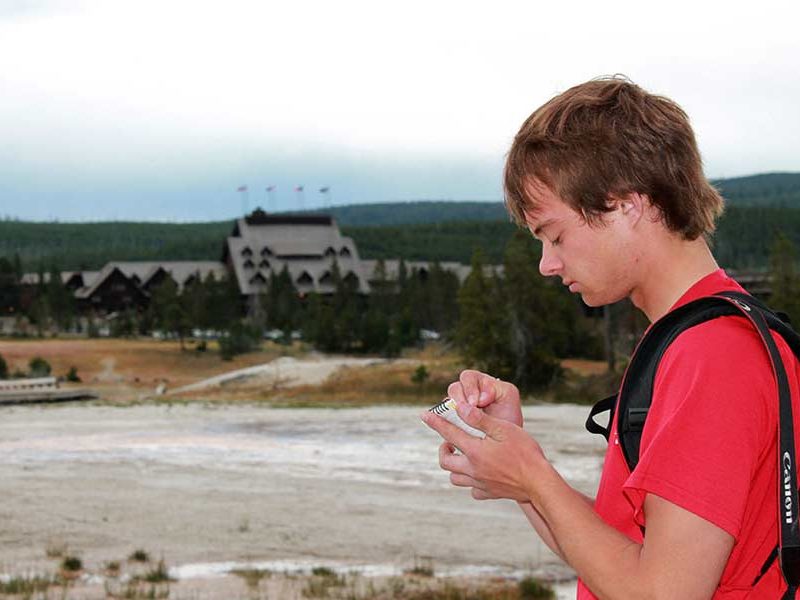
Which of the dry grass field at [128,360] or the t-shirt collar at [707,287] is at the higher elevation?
the t-shirt collar at [707,287]

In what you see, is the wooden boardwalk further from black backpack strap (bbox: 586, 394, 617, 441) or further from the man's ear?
the man's ear

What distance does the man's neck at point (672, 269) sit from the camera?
2080 millimetres

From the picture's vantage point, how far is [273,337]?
232 feet

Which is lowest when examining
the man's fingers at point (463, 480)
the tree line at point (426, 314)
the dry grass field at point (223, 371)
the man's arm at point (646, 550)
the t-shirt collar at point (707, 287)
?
the dry grass field at point (223, 371)

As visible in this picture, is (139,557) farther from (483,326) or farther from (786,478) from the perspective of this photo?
(483,326)

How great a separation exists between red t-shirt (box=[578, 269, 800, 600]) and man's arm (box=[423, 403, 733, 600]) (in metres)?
0.04

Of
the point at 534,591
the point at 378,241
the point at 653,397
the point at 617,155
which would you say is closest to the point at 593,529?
the point at 653,397

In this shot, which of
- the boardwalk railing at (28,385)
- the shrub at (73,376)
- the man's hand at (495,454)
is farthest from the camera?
the shrub at (73,376)

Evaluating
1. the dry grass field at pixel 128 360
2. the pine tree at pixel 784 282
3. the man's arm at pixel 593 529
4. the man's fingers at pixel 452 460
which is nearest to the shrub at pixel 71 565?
the man's fingers at pixel 452 460

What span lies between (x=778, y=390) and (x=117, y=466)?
898 inches

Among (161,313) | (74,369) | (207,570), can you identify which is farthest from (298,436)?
(161,313)

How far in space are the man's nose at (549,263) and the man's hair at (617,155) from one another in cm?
11

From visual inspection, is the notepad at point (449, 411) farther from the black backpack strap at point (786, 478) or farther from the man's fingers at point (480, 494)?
the black backpack strap at point (786, 478)

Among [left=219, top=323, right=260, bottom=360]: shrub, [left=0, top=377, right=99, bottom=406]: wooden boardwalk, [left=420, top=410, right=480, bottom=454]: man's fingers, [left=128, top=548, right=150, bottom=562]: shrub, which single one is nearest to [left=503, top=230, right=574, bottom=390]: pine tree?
[left=0, top=377, right=99, bottom=406]: wooden boardwalk
